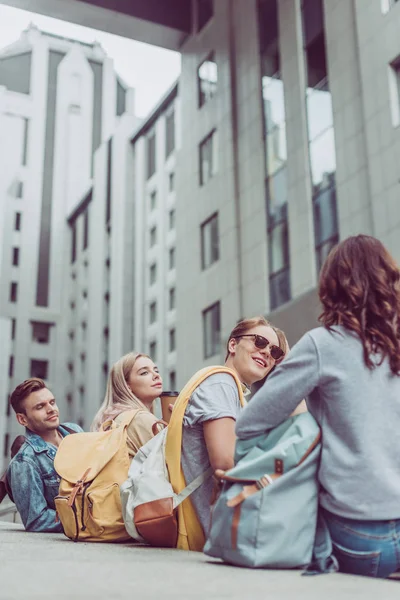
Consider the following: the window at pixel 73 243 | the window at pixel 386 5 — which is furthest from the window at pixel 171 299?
the window at pixel 386 5

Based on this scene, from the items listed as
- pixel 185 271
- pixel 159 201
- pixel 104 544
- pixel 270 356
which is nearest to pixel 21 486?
pixel 104 544

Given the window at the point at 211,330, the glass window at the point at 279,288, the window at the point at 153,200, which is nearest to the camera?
the glass window at the point at 279,288

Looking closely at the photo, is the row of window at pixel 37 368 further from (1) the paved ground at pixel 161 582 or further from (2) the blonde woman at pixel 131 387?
(1) the paved ground at pixel 161 582

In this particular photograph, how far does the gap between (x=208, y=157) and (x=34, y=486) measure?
75.6ft

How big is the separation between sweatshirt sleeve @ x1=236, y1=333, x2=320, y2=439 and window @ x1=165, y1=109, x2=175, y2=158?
4554 centimetres

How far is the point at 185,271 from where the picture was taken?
28.2m

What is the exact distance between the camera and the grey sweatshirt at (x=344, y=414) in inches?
115

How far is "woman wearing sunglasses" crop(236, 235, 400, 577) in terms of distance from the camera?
289 centimetres

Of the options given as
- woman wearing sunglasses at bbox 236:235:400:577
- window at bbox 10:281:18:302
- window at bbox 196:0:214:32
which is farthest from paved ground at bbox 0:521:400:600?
window at bbox 10:281:18:302

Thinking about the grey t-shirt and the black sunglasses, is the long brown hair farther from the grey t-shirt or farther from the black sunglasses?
the black sunglasses

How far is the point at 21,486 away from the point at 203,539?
6.63ft

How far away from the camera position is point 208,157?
2775 centimetres

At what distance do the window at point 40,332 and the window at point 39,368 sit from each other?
2.10 metres

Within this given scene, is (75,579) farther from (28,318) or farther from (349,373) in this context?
(28,318)
